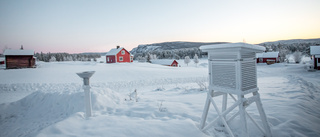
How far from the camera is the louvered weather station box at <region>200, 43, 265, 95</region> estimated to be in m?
3.74

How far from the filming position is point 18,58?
97.2 ft

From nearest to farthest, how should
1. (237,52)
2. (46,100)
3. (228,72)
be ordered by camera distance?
(237,52) < (228,72) < (46,100)

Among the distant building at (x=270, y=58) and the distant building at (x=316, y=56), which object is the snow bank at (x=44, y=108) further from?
the distant building at (x=270, y=58)

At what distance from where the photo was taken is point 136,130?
4062 millimetres

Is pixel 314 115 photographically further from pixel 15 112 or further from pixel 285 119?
pixel 15 112

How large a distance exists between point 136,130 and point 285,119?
15.1 ft

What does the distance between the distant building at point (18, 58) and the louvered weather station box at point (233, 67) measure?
122 feet

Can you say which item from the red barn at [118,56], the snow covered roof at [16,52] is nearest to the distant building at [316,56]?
the red barn at [118,56]

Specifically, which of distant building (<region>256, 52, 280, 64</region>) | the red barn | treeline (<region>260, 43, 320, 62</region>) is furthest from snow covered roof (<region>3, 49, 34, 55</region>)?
treeline (<region>260, 43, 320, 62</region>)

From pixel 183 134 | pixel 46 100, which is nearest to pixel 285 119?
pixel 183 134

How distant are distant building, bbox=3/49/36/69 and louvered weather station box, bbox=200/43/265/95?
3706 centimetres

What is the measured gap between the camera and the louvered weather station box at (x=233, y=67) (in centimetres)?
374

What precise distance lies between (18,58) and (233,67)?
3827 cm

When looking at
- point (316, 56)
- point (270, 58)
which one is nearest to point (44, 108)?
point (316, 56)
